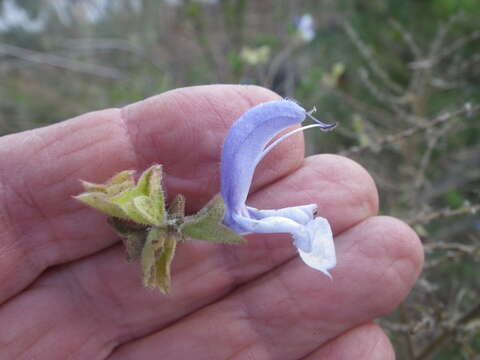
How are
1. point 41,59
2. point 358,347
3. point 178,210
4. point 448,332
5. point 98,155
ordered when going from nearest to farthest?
point 178,210 → point 98,155 → point 358,347 → point 448,332 → point 41,59

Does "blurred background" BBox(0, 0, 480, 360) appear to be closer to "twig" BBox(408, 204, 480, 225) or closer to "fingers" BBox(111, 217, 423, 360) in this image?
"twig" BBox(408, 204, 480, 225)

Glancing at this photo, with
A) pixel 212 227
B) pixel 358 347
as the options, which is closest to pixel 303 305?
pixel 358 347

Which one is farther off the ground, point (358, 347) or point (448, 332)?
point (358, 347)

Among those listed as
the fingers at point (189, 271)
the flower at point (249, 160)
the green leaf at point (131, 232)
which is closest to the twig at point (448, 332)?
the fingers at point (189, 271)

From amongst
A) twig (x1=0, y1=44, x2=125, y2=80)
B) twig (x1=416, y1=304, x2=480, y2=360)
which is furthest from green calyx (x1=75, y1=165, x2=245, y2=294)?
twig (x1=0, y1=44, x2=125, y2=80)

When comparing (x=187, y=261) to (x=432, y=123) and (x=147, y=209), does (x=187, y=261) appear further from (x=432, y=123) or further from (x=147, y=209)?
(x=432, y=123)

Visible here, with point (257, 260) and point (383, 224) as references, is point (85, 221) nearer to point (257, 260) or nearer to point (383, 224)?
point (257, 260)
